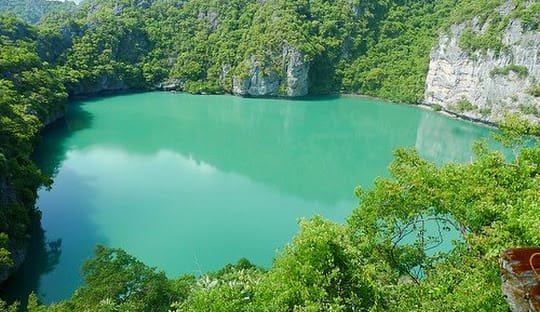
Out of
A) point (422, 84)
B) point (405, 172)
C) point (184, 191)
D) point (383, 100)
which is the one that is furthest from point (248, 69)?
point (405, 172)

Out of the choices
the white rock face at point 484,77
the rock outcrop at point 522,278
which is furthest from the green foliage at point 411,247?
the white rock face at point 484,77

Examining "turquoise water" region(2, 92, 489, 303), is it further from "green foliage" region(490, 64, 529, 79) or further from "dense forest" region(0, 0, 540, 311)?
"green foliage" region(490, 64, 529, 79)

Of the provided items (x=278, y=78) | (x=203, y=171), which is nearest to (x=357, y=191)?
(x=203, y=171)

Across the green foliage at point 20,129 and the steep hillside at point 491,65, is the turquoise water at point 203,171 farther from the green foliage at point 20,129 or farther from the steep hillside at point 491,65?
the steep hillside at point 491,65

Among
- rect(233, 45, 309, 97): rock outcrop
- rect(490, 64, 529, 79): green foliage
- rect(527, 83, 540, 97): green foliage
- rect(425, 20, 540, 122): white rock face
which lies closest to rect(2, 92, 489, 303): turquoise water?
rect(425, 20, 540, 122): white rock face

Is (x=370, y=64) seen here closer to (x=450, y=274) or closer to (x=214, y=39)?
(x=214, y=39)

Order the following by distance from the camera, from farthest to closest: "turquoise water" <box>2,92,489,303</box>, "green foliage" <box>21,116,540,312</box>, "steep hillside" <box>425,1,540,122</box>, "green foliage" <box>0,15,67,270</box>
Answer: "steep hillside" <box>425,1,540,122</box> < "turquoise water" <box>2,92,489,303</box> < "green foliage" <box>0,15,67,270</box> < "green foliage" <box>21,116,540,312</box>

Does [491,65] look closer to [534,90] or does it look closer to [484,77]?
[484,77]
